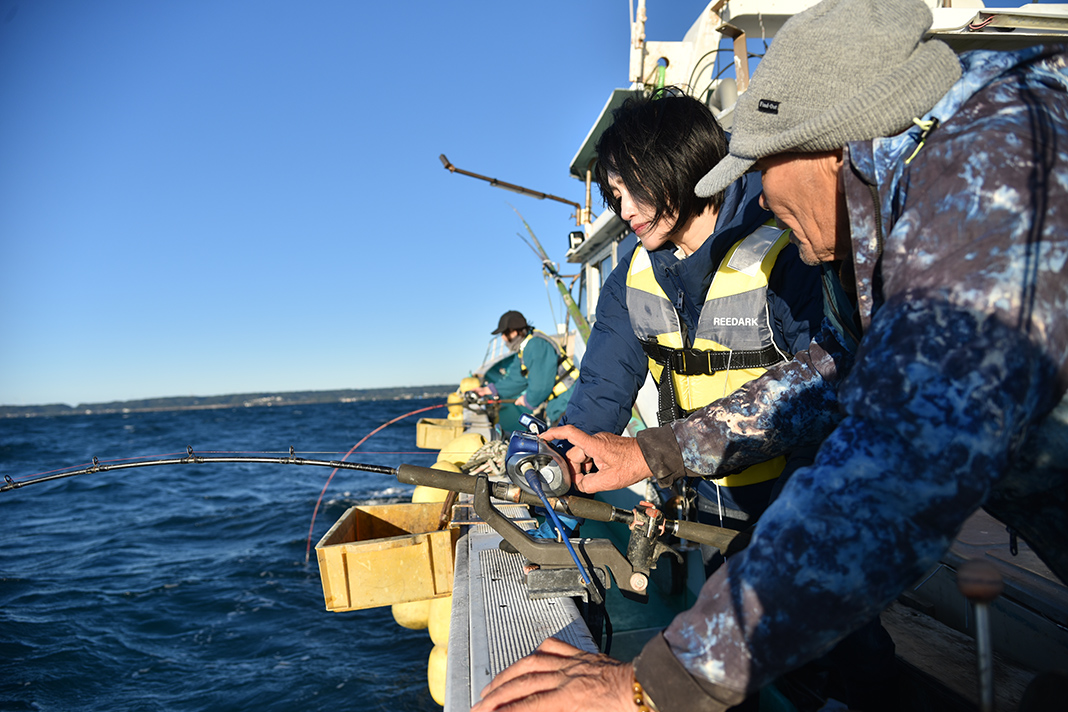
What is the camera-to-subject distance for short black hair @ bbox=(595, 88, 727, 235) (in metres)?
2.20

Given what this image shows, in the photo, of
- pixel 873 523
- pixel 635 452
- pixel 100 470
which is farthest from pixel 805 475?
pixel 100 470

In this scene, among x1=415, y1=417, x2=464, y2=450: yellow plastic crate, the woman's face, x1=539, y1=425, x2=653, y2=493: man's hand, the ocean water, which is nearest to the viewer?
x1=539, y1=425, x2=653, y2=493: man's hand

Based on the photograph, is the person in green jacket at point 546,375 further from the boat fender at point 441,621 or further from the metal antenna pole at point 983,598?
the metal antenna pole at point 983,598

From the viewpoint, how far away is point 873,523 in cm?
78

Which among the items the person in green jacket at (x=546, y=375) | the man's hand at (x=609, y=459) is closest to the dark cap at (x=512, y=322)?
the person in green jacket at (x=546, y=375)

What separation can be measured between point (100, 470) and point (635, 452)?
2512mm

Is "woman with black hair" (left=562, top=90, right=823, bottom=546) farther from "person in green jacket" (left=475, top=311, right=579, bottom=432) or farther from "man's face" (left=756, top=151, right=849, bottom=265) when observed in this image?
"person in green jacket" (left=475, top=311, right=579, bottom=432)

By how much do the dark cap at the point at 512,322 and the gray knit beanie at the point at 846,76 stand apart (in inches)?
385

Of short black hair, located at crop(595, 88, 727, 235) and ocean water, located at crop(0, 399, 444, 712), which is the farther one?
ocean water, located at crop(0, 399, 444, 712)

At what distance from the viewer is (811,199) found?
1254 mm

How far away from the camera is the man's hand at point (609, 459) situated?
2051mm

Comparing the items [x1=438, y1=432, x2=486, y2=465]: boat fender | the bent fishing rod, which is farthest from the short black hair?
[x1=438, y1=432, x2=486, y2=465]: boat fender

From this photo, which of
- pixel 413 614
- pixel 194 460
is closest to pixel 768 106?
pixel 194 460

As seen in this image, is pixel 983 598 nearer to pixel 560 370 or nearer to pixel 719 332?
pixel 719 332
